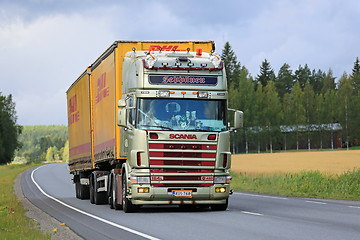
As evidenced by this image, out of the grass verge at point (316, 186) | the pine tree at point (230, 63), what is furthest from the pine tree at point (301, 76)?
the grass verge at point (316, 186)

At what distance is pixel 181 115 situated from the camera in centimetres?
1641

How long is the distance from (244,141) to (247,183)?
297 feet

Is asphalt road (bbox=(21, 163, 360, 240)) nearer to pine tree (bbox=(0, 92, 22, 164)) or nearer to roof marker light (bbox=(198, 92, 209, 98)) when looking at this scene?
roof marker light (bbox=(198, 92, 209, 98))

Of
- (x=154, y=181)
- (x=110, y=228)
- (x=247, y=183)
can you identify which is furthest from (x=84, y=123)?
(x=247, y=183)

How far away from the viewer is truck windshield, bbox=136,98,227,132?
53.3 ft

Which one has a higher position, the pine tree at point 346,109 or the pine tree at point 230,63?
the pine tree at point 230,63

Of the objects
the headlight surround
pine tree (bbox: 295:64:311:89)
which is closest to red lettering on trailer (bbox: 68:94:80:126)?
the headlight surround

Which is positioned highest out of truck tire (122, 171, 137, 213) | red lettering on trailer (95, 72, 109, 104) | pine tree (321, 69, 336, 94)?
pine tree (321, 69, 336, 94)

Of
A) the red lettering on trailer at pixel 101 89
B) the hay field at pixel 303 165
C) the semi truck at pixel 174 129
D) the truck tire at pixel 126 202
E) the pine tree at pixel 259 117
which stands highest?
the pine tree at pixel 259 117

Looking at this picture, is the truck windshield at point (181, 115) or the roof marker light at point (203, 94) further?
the roof marker light at point (203, 94)

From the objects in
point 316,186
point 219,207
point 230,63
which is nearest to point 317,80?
point 230,63

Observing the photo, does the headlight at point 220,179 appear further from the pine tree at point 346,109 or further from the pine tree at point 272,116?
the pine tree at point 272,116

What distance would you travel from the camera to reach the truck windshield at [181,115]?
16.2 m

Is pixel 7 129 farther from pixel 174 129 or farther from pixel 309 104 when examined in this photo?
pixel 174 129
